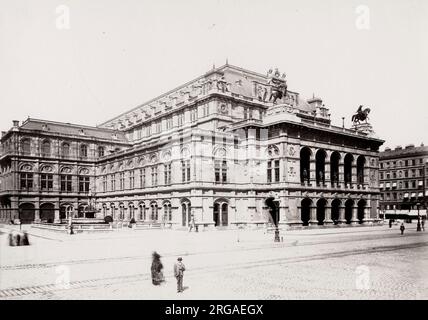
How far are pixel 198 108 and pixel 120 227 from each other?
20100mm

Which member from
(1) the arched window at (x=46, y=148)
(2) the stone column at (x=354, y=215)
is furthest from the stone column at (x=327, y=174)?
(1) the arched window at (x=46, y=148)

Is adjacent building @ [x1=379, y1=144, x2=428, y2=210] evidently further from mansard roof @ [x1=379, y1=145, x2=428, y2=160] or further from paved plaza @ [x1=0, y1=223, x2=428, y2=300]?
paved plaza @ [x1=0, y1=223, x2=428, y2=300]

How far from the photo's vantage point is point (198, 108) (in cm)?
5622

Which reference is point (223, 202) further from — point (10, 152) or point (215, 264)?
point (10, 152)

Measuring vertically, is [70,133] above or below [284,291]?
above

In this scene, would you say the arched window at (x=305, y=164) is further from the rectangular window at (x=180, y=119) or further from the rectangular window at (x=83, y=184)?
the rectangular window at (x=83, y=184)

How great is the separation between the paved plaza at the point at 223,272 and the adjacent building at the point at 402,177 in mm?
57551

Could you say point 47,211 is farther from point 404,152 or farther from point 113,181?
point 404,152

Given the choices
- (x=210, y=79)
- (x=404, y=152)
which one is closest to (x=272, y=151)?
(x=210, y=79)

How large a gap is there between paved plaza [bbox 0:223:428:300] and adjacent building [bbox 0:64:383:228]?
17673 mm

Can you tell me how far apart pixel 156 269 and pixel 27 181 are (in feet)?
186

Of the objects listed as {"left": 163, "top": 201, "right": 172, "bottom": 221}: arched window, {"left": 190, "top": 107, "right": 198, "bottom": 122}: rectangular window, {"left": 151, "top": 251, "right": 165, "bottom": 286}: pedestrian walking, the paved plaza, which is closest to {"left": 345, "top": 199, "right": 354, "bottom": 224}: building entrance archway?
{"left": 163, "top": 201, "right": 172, "bottom": 221}: arched window

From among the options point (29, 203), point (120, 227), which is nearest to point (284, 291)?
point (120, 227)

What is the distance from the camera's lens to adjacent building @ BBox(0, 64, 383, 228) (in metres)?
45.2
